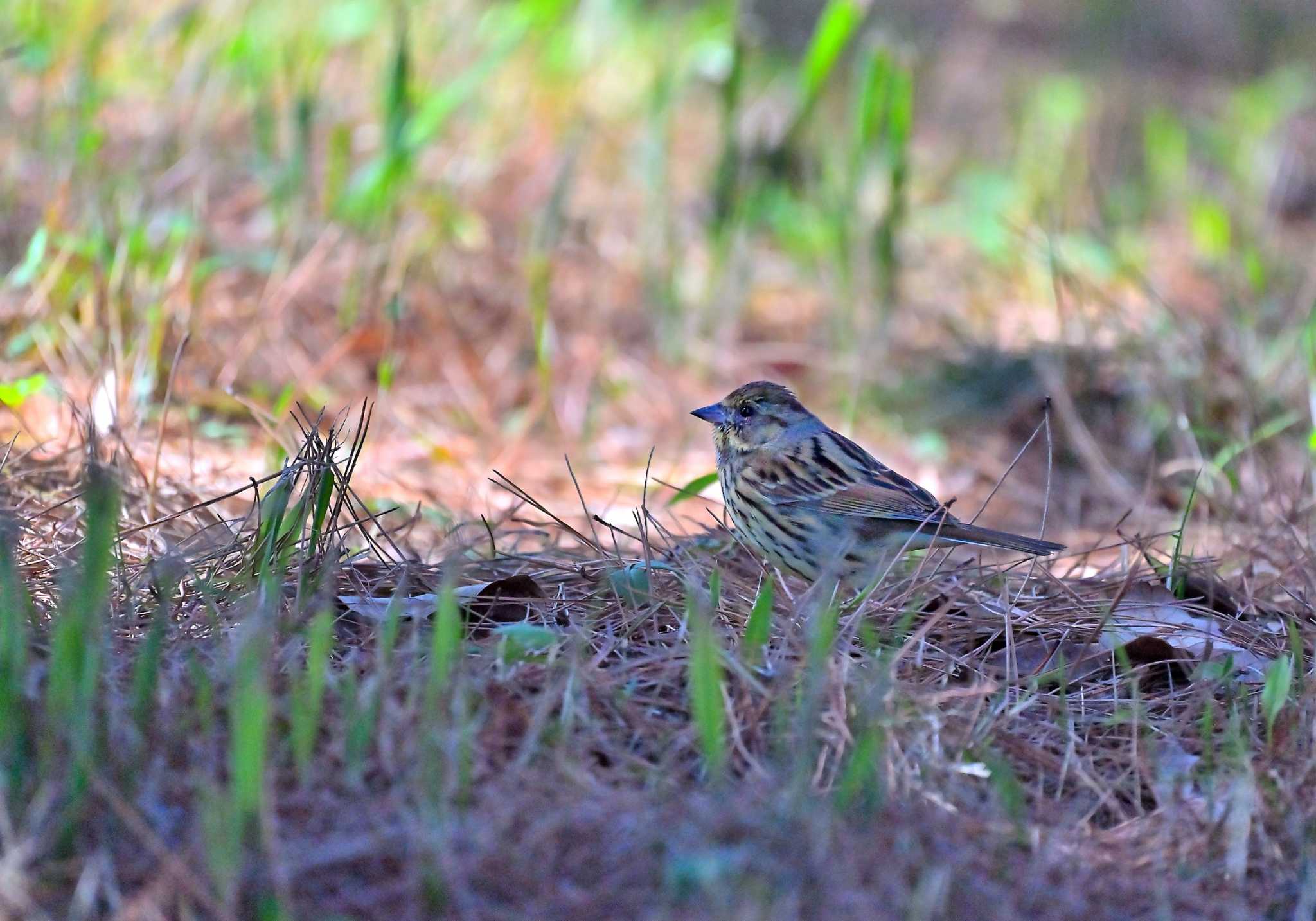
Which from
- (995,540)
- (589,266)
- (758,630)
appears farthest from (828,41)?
(758,630)

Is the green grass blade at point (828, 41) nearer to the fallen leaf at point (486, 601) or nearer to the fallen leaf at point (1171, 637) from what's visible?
the fallen leaf at point (1171, 637)

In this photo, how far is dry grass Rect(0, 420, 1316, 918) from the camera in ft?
6.17

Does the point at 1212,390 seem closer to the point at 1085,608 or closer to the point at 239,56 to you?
the point at 1085,608

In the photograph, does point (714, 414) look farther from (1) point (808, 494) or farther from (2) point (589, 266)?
(2) point (589, 266)

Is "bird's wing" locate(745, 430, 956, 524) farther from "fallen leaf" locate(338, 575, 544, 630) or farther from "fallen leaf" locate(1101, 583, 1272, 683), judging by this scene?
"fallen leaf" locate(338, 575, 544, 630)

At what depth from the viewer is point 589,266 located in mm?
6906

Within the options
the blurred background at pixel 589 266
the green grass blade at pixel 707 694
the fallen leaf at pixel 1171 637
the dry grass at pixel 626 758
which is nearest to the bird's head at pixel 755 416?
the blurred background at pixel 589 266

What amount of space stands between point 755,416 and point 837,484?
0.35 meters

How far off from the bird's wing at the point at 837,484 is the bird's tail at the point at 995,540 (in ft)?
0.92

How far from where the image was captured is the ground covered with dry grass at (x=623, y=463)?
199 cm

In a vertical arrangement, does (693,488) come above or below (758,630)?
above

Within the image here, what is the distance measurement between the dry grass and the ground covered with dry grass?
10 millimetres

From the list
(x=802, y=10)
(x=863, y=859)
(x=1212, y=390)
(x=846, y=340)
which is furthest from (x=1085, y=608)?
(x=802, y=10)

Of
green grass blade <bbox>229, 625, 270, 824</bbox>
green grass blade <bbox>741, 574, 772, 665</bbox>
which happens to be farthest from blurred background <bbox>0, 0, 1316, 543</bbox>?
green grass blade <bbox>229, 625, 270, 824</bbox>
